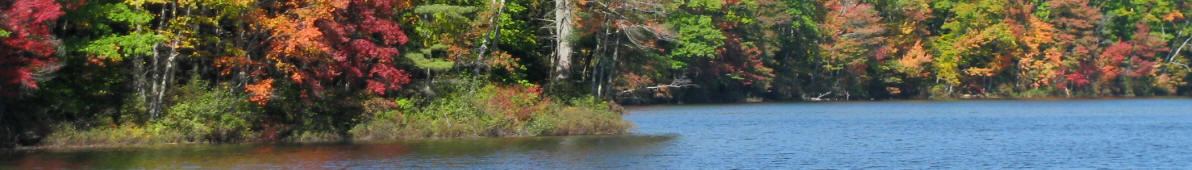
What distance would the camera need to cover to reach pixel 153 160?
113ft

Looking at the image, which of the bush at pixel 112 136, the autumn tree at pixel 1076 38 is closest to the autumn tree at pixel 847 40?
the autumn tree at pixel 1076 38

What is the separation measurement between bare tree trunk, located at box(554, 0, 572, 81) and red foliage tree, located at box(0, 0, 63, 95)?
60.3 ft

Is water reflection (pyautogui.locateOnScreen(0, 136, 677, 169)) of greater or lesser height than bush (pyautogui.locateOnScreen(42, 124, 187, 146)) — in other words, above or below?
below

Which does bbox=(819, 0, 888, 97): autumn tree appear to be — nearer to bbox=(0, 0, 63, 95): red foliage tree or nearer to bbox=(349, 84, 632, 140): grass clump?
bbox=(349, 84, 632, 140): grass clump

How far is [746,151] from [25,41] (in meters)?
17.8

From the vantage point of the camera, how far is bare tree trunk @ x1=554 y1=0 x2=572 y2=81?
164 ft

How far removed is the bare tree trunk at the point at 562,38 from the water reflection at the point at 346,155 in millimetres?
7825

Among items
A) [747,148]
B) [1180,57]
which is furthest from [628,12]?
[1180,57]

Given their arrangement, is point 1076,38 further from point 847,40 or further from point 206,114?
point 206,114

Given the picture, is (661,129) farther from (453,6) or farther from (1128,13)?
(1128,13)

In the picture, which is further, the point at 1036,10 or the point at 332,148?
the point at 1036,10

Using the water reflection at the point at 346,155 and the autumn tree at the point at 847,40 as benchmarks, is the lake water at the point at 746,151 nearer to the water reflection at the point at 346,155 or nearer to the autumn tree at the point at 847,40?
the water reflection at the point at 346,155

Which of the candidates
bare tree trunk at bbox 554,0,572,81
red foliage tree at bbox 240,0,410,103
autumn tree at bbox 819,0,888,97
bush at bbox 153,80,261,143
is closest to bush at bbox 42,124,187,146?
bush at bbox 153,80,261,143

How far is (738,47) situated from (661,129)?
4166 centimetres
